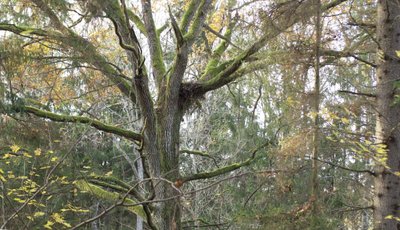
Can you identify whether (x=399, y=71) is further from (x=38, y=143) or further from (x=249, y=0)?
(x=38, y=143)

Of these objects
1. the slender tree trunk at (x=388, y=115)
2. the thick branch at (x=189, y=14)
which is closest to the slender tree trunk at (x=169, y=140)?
the thick branch at (x=189, y=14)

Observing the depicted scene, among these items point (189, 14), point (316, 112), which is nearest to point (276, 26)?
point (316, 112)

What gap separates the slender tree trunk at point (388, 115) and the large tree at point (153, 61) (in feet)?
2.93

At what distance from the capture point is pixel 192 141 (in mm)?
15336

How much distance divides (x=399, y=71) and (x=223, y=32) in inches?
183

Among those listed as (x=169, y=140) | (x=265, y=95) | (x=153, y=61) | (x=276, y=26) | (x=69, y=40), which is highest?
(x=153, y=61)

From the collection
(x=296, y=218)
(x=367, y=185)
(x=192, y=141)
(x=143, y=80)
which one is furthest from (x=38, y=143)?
(x=192, y=141)

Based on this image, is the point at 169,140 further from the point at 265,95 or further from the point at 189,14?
the point at 189,14

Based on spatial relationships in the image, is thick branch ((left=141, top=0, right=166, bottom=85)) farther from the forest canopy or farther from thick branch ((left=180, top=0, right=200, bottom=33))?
thick branch ((left=180, top=0, right=200, bottom=33))

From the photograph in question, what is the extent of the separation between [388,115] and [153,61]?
4103 millimetres

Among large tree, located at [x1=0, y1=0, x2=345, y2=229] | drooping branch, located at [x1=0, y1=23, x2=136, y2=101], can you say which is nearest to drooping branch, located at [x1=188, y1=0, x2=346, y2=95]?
large tree, located at [x1=0, y1=0, x2=345, y2=229]

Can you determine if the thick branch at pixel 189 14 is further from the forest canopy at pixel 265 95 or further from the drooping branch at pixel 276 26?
the drooping branch at pixel 276 26

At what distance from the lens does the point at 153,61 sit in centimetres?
783

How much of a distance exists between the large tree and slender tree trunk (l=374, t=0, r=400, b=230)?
2.93 feet
